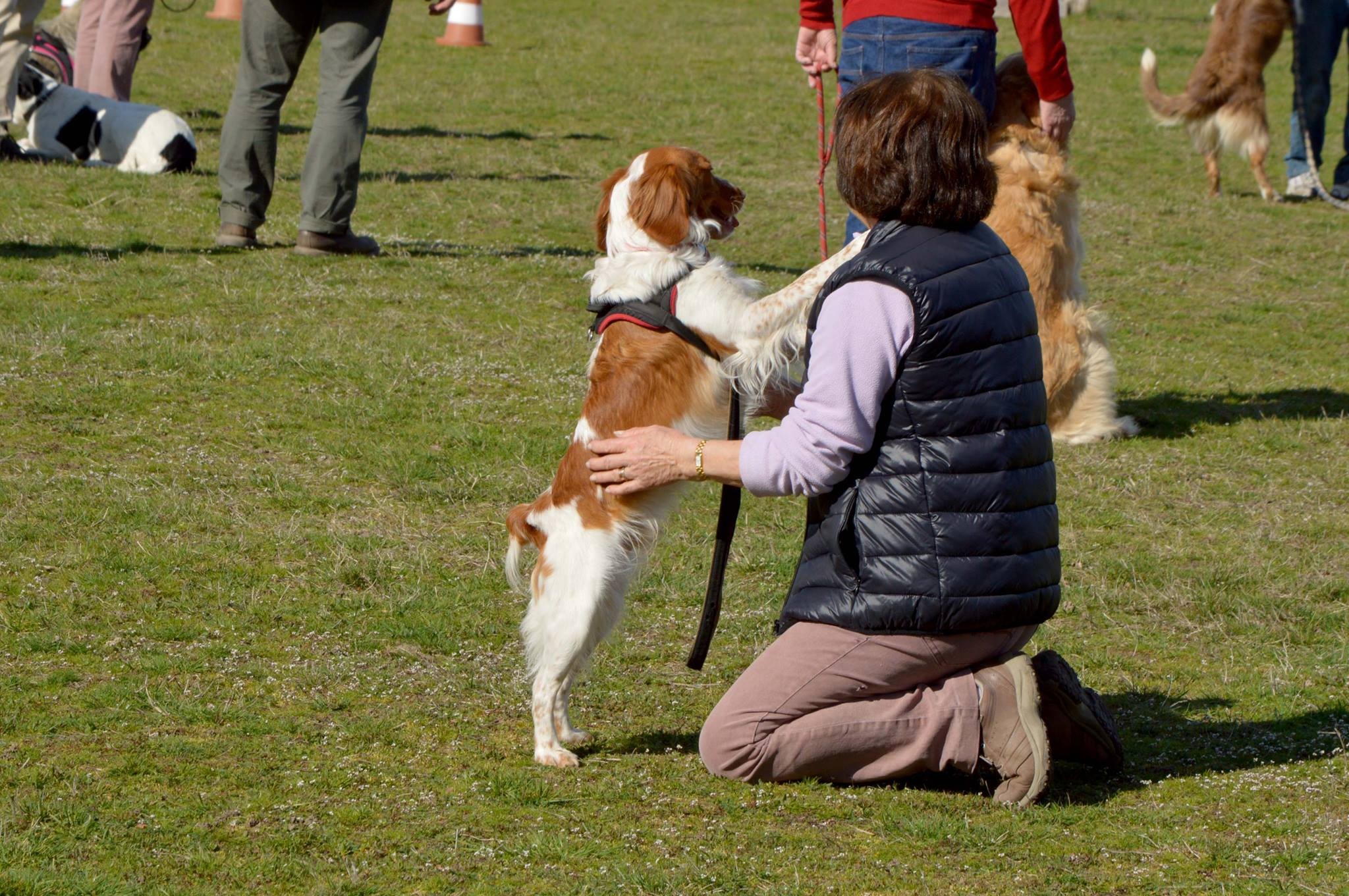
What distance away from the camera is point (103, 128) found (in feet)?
34.0

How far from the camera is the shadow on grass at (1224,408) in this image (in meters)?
6.74

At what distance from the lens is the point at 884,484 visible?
324 centimetres

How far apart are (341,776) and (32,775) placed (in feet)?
2.18

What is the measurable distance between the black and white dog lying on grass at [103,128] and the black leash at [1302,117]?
8796 mm

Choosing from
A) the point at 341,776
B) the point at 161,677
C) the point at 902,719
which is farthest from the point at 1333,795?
the point at 161,677

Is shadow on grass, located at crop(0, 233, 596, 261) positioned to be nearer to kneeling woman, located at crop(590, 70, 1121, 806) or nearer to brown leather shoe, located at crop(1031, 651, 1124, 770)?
kneeling woman, located at crop(590, 70, 1121, 806)

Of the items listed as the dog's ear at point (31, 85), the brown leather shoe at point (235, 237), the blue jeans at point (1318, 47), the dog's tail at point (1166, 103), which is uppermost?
the blue jeans at point (1318, 47)

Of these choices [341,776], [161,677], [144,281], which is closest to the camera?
[341,776]

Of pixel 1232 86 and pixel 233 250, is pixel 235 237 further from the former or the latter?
pixel 1232 86

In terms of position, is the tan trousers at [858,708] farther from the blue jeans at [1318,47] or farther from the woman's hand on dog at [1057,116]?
the blue jeans at [1318,47]

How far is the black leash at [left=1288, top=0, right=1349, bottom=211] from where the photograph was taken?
12.2 meters

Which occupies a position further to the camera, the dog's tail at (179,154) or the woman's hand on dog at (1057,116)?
the dog's tail at (179,154)

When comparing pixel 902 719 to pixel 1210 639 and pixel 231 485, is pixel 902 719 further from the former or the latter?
pixel 231 485

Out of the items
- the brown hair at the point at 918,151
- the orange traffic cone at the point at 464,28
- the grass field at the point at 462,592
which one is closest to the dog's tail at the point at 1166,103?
the grass field at the point at 462,592
